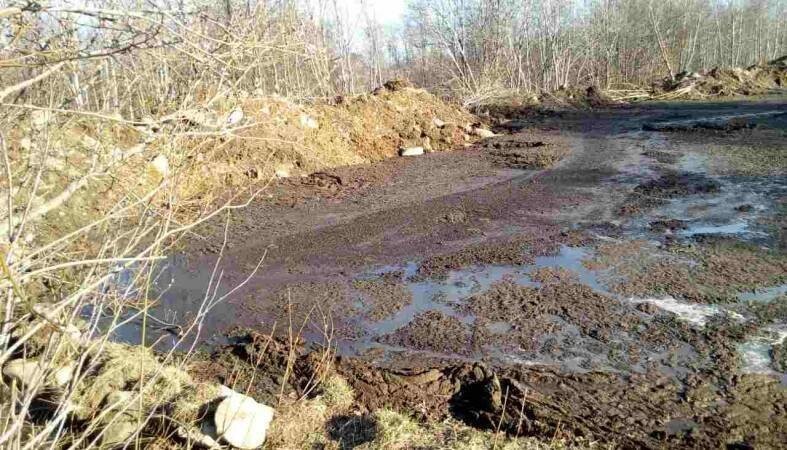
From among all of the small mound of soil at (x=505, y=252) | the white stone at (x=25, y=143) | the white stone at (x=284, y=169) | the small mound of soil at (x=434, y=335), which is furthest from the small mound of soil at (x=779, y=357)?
the white stone at (x=284, y=169)

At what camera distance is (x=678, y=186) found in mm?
9008

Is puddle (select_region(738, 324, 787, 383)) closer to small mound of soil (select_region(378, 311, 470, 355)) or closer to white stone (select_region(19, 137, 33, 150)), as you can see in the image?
small mound of soil (select_region(378, 311, 470, 355))

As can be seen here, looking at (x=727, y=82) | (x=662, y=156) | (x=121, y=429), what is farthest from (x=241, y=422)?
(x=727, y=82)

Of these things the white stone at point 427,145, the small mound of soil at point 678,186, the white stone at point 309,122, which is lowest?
the small mound of soil at point 678,186

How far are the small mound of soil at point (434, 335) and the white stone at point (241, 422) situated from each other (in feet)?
5.61

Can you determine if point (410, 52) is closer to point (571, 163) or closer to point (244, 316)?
point (571, 163)

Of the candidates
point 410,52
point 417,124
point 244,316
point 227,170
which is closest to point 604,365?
point 244,316

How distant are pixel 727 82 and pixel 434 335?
22.7 m

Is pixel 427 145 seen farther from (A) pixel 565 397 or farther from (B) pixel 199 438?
(B) pixel 199 438

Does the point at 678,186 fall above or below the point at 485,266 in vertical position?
above

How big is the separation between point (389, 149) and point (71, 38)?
1139 centimetres

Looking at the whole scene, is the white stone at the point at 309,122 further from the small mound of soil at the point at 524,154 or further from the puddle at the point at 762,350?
the puddle at the point at 762,350

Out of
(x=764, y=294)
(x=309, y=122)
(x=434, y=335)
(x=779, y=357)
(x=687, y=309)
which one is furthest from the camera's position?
(x=309, y=122)

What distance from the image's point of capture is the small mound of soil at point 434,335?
4.71 metres
